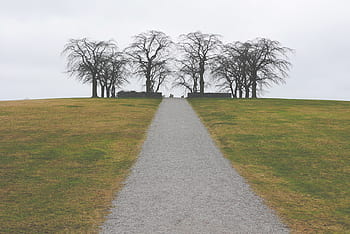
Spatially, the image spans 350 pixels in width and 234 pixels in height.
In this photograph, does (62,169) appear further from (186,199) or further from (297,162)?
(297,162)

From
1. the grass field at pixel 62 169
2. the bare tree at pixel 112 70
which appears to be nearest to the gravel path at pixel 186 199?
the grass field at pixel 62 169

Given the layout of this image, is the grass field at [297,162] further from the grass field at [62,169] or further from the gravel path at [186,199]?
the grass field at [62,169]

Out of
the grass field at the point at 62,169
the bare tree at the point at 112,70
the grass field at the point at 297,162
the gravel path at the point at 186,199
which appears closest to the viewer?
the gravel path at the point at 186,199

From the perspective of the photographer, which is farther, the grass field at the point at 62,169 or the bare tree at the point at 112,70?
the bare tree at the point at 112,70

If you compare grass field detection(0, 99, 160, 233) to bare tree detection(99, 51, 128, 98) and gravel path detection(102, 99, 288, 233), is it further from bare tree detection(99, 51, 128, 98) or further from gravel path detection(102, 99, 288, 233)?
bare tree detection(99, 51, 128, 98)

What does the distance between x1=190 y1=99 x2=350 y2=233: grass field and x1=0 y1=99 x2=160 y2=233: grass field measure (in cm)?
464

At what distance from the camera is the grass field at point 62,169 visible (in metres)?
8.77

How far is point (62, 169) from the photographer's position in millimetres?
13852

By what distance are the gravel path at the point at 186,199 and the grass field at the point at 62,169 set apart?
63cm

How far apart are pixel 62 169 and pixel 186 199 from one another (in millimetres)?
6112

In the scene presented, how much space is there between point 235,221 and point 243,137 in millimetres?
12615

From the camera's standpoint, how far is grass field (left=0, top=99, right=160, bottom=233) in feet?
28.8

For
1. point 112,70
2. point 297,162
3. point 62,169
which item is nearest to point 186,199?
point 62,169

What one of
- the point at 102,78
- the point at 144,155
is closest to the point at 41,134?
the point at 144,155
